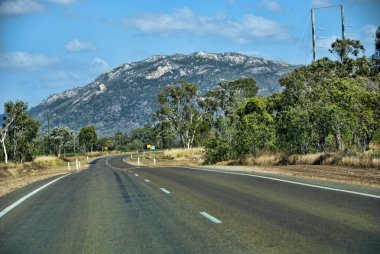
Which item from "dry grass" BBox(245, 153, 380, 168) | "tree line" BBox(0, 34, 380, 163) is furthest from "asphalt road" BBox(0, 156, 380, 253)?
"tree line" BBox(0, 34, 380, 163)

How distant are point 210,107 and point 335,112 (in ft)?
225

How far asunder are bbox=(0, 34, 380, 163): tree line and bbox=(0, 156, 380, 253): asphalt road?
15.0 metres

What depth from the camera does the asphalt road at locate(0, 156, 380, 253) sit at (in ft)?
22.8

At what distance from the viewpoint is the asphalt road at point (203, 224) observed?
695cm

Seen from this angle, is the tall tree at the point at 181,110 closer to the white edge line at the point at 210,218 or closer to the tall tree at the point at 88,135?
the tall tree at the point at 88,135

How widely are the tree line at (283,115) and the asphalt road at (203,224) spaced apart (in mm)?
14992

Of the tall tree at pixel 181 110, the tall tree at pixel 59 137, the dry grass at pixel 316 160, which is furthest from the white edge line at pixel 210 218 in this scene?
the tall tree at pixel 59 137

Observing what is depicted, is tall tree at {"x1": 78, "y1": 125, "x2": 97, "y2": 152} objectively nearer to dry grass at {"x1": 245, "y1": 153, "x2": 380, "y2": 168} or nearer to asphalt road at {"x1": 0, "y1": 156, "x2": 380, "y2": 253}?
dry grass at {"x1": 245, "y1": 153, "x2": 380, "y2": 168}

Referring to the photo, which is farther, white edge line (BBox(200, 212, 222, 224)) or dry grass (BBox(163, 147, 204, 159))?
dry grass (BBox(163, 147, 204, 159))

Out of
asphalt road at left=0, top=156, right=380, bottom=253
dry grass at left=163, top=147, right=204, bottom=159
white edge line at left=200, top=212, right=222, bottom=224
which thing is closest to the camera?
asphalt road at left=0, top=156, right=380, bottom=253

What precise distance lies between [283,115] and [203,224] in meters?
24.6

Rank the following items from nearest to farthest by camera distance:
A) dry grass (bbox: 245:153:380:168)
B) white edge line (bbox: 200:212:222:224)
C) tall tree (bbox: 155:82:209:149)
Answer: white edge line (bbox: 200:212:222:224) < dry grass (bbox: 245:153:380:168) < tall tree (bbox: 155:82:209:149)

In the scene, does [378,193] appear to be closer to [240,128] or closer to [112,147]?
[240,128]

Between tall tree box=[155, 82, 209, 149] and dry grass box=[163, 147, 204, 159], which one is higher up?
tall tree box=[155, 82, 209, 149]
